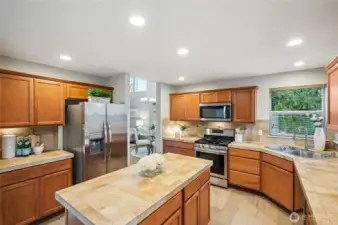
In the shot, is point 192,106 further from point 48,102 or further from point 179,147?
point 48,102

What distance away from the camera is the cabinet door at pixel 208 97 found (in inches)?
162

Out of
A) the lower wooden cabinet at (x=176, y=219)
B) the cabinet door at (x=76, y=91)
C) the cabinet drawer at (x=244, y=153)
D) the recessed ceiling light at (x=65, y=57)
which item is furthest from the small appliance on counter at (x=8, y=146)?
the cabinet drawer at (x=244, y=153)

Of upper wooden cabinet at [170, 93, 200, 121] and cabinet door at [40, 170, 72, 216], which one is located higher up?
upper wooden cabinet at [170, 93, 200, 121]

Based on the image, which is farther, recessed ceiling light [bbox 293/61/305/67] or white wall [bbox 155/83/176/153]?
white wall [bbox 155/83/176/153]

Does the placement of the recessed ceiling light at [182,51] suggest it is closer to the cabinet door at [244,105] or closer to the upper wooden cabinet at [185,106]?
the cabinet door at [244,105]

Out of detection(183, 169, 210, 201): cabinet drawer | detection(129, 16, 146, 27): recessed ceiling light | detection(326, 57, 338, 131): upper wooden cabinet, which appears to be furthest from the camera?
detection(326, 57, 338, 131): upper wooden cabinet

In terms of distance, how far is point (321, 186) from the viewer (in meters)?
1.45

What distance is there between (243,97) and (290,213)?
7.37 feet

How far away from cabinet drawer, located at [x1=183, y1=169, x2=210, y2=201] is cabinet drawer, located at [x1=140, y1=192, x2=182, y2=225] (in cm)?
11

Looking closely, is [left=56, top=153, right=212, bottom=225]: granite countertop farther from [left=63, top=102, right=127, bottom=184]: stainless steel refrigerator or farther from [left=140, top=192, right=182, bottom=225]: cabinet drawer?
[left=63, top=102, right=127, bottom=184]: stainless steel refrigerator

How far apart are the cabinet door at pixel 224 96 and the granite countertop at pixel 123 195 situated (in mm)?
2394

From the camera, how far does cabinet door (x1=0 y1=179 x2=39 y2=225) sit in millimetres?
2092

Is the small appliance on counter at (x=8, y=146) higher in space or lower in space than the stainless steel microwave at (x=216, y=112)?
lower

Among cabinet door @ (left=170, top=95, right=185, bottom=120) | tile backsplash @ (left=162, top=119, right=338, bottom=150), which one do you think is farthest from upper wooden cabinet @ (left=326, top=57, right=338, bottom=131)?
cabinet door @ (left=170, top=95, right=185, bottom=120)
